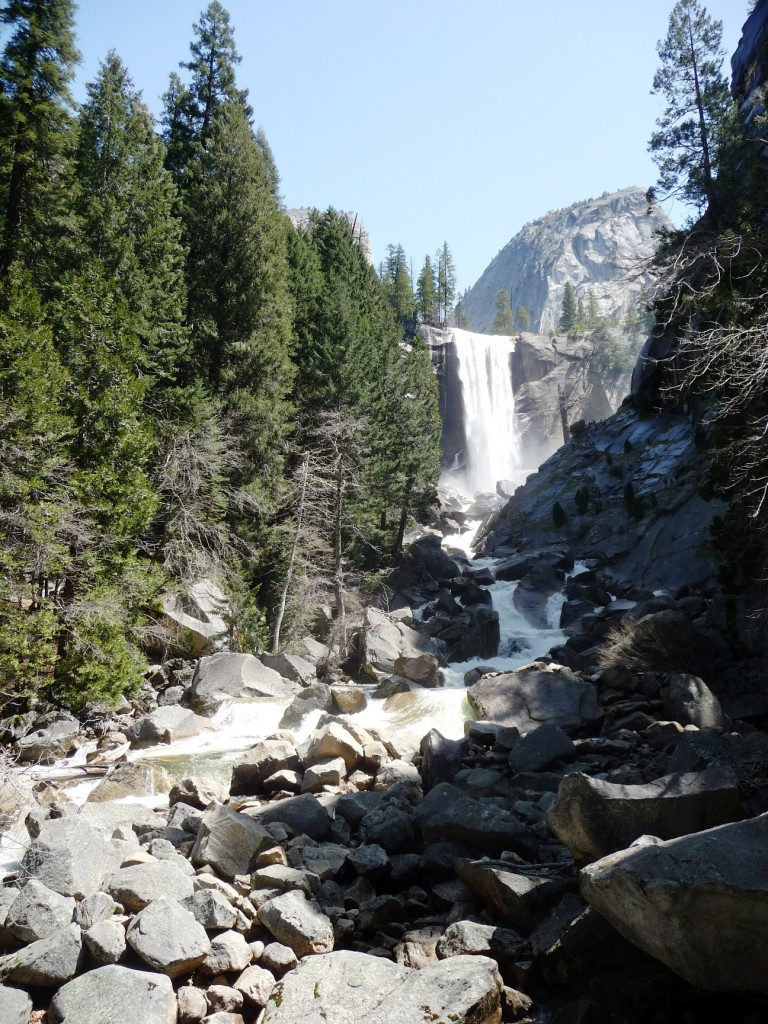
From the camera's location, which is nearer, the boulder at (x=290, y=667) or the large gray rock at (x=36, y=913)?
the large gray rock at (x=36, y=913)

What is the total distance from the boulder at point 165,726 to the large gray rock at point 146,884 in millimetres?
6535

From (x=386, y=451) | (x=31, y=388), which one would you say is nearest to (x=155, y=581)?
(x=31, y=388)

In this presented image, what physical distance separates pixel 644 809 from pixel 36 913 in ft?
18.0

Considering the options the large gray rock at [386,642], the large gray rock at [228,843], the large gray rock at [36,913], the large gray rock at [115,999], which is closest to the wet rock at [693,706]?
the large gray rock at [228,843]

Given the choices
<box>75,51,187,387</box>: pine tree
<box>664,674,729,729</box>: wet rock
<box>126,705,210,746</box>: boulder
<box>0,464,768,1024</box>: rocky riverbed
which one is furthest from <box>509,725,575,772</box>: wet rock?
<box>75,51,187,387</box>: pine tree

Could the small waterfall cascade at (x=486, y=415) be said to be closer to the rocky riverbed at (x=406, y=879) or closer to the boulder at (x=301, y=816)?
the rocky riverbed at (x=406, y=879)

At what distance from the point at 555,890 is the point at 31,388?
38.5ft

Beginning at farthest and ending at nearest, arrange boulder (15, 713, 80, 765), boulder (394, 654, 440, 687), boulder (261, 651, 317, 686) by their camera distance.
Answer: boulder (394, 654, 440, 687) → boulder (261, 651, 317, 686) → boulder (15, 713, 80, 765)

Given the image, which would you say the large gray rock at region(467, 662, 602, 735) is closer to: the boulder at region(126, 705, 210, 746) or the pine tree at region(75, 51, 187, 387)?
the boulder at region(126, 705, 210, 746)

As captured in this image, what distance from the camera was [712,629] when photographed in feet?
51.1

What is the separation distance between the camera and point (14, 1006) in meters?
4.89

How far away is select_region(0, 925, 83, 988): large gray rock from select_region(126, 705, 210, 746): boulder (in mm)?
7523

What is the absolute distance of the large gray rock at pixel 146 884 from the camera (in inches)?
240

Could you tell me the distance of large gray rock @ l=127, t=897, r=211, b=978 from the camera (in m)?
5.34
